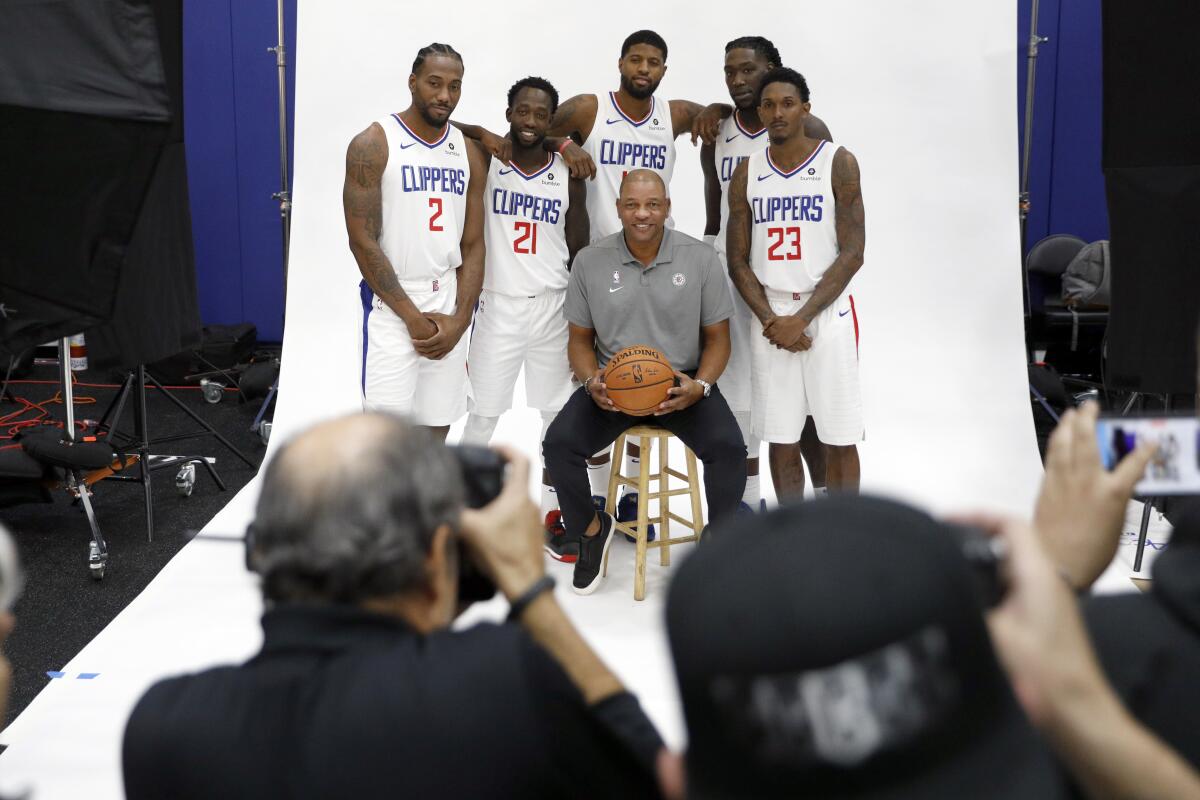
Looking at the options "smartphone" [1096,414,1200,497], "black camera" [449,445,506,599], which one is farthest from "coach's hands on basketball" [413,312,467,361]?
"smartphone" [1096,414,1200,497]

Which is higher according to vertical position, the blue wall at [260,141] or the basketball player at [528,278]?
the blue wall at [260,141]

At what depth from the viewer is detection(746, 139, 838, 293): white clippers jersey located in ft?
12.7

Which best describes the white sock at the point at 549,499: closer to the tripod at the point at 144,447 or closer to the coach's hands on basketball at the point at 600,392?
the coach's hands on basketball at the point at 600,392

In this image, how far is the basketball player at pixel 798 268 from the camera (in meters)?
3.87

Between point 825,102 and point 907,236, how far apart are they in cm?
77

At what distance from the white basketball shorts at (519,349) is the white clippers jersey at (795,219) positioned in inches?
30.4

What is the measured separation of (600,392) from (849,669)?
3005mm

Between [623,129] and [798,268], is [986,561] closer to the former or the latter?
[798,268]

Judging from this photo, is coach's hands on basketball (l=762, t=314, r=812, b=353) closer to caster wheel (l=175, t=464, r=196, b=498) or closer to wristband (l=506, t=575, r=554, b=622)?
caster wheel (l=175, t=464, r=196, b=498)

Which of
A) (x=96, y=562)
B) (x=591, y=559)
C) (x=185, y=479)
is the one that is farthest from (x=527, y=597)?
(x=185, y=479)

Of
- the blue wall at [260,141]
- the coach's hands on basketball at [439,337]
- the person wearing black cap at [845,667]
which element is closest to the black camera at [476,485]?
the person wearing black cap at [845,667]

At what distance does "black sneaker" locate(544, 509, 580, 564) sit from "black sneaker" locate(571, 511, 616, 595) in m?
0.07

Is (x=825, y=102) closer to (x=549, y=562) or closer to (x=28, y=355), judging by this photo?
(x=549, y=562)

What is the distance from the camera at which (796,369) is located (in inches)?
157
